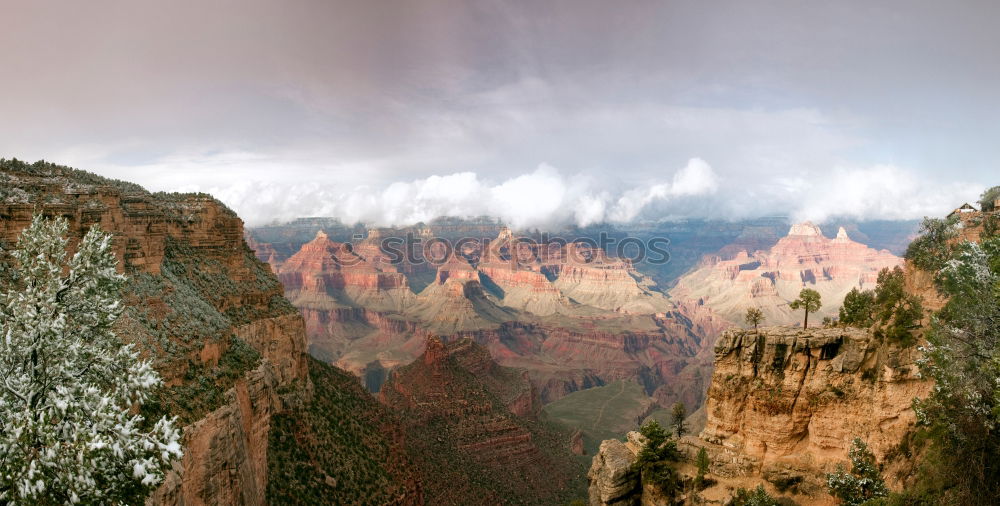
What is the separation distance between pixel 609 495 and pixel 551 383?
141510 millimetres

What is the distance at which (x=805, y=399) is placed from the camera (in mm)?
29516

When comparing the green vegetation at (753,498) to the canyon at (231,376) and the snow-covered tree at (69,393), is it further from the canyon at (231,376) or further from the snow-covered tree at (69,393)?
the snow-covered tree at (69,393)

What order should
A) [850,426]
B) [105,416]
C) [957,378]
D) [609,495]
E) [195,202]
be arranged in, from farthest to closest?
[195,202]
[609,495]
[850,426]
[957,378]
[105,416]

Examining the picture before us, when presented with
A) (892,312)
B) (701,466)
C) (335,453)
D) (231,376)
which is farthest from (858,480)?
(335,453)

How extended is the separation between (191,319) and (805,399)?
1304 inches

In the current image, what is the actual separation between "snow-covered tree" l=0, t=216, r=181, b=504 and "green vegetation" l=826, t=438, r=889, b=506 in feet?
94.1

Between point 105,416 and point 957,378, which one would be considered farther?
point 957,378

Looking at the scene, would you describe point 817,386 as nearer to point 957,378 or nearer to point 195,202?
point 957,378

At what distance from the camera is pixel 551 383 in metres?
171

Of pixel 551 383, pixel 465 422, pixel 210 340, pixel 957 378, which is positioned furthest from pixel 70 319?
pixel 551 383

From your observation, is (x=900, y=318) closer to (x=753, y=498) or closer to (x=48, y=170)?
(x=753, y=498)

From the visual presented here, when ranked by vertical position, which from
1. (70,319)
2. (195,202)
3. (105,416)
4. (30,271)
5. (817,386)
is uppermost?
(195,202)

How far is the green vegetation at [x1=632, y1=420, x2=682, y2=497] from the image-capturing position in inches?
1220

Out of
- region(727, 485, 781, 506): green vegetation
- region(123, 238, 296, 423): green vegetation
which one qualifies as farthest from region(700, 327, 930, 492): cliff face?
region(123, 238, 296, 423): green vegetation
